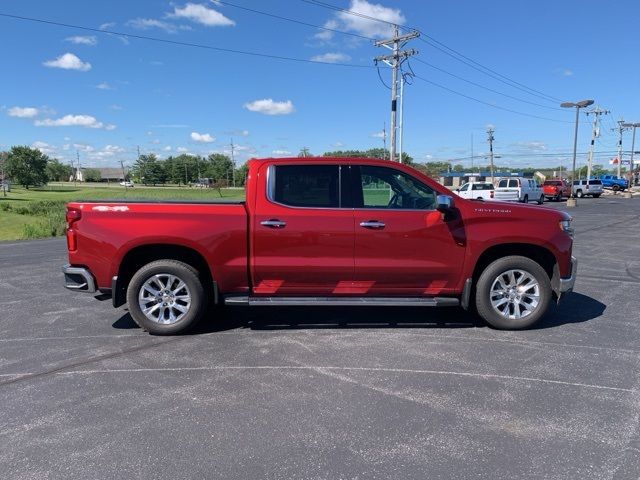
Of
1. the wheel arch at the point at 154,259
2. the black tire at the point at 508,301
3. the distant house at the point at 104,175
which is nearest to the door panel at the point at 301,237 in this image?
the wheel arch at the point at 154,259

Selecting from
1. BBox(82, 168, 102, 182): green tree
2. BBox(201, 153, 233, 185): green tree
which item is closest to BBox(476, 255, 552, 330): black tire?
BBox(201, 153, 233, 185): green tree

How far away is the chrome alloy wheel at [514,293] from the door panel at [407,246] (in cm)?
52

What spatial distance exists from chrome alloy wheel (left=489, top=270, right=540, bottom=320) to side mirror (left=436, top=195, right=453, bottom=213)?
3.41 feet

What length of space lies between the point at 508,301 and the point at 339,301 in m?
1.92

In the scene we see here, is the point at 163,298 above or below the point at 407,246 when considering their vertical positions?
below

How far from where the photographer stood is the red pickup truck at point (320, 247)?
17.3ft

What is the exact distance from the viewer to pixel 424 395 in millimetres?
3945

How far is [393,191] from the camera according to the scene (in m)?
5.55

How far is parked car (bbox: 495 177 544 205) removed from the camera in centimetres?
3441

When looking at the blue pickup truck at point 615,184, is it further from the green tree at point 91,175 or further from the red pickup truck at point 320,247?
the green tree at point 91,175

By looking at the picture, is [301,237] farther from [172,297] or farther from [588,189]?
[588,189]

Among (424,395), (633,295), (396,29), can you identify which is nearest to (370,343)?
(424,395)

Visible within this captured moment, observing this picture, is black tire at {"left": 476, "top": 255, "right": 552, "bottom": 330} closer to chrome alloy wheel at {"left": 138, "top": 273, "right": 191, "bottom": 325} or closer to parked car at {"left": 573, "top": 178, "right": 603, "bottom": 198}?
chrome alloy wheel at {"left": 138, "top": 273, "right": 191, "bottom": 325}

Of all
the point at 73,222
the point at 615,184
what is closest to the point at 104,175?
the point at 615,184
